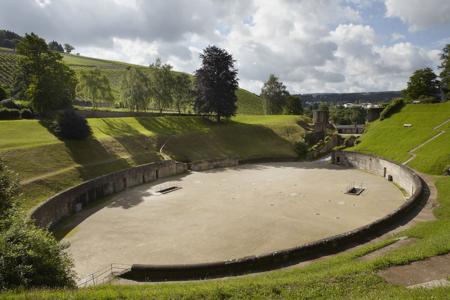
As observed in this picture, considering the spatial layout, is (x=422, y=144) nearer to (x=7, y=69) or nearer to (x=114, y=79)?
(x=7, y=69)

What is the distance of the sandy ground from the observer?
58.9 ft

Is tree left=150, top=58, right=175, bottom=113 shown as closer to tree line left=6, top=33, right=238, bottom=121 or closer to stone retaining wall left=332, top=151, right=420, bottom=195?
tree line left=6, top=33, right=238, bottom=121

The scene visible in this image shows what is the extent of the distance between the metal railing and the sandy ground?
0.57 metres

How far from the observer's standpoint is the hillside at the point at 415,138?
3250 centimetres

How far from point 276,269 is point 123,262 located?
827cm

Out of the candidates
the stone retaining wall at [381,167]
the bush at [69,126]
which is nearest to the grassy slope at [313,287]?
the stone retaining wall at [381,167]

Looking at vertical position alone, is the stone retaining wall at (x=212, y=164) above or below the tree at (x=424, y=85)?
below

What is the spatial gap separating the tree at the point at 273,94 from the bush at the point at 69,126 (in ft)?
167

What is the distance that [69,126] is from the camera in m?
35.7

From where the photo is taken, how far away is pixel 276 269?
14555mm

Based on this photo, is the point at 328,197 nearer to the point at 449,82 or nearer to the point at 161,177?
the point at 161,177

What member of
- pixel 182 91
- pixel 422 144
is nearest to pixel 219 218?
pixel 422 144

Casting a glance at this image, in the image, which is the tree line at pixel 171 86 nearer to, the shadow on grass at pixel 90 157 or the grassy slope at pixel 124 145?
the grassy slope at pixel 124 145

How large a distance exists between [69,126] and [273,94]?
53.2 metres
